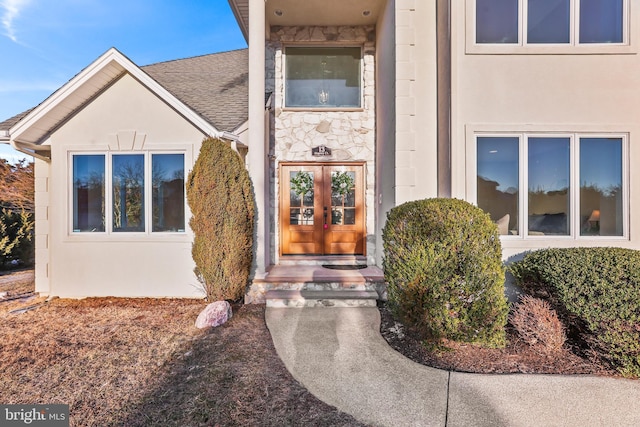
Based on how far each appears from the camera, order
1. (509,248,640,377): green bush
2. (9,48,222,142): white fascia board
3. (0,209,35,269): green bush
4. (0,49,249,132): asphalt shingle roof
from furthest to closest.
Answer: (0,209,35,269): green bush < (0,49,249,132): asphalt shingle roof < (9,48,222,142): white fascia board < (509,248,640,377): green bush

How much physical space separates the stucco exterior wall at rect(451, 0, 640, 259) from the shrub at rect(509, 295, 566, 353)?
1.24m

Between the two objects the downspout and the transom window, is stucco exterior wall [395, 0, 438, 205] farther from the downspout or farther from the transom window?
the transom window

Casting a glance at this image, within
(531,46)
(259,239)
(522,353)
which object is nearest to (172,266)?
(259,239)

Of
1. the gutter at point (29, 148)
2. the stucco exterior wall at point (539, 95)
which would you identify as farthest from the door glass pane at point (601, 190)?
the gutter at point (29, 148)

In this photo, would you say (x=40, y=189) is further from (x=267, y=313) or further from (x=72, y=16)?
→ (x=72, y=16)

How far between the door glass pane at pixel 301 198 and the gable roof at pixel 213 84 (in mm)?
1918

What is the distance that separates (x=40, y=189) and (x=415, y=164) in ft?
23.6

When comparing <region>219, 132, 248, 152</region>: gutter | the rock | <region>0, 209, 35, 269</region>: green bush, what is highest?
<region>219, 132, 248, 152</region>: gutter

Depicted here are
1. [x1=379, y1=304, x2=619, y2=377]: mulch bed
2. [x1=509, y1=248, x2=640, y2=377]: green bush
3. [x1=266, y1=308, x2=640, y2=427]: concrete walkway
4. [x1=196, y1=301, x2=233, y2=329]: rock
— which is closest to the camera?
[x1=266, y1=308, x2=640, y2=427]: concrete walkway

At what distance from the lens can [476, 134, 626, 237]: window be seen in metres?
4.97

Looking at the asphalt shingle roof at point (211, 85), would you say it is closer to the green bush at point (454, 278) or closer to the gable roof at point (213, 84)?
Result: the gable roof at point (213, 84)

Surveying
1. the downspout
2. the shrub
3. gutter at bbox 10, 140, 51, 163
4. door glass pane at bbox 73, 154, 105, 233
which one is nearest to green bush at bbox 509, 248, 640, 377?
the shrub

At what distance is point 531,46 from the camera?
5055 millimetres

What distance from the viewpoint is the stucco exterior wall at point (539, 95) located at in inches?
196
